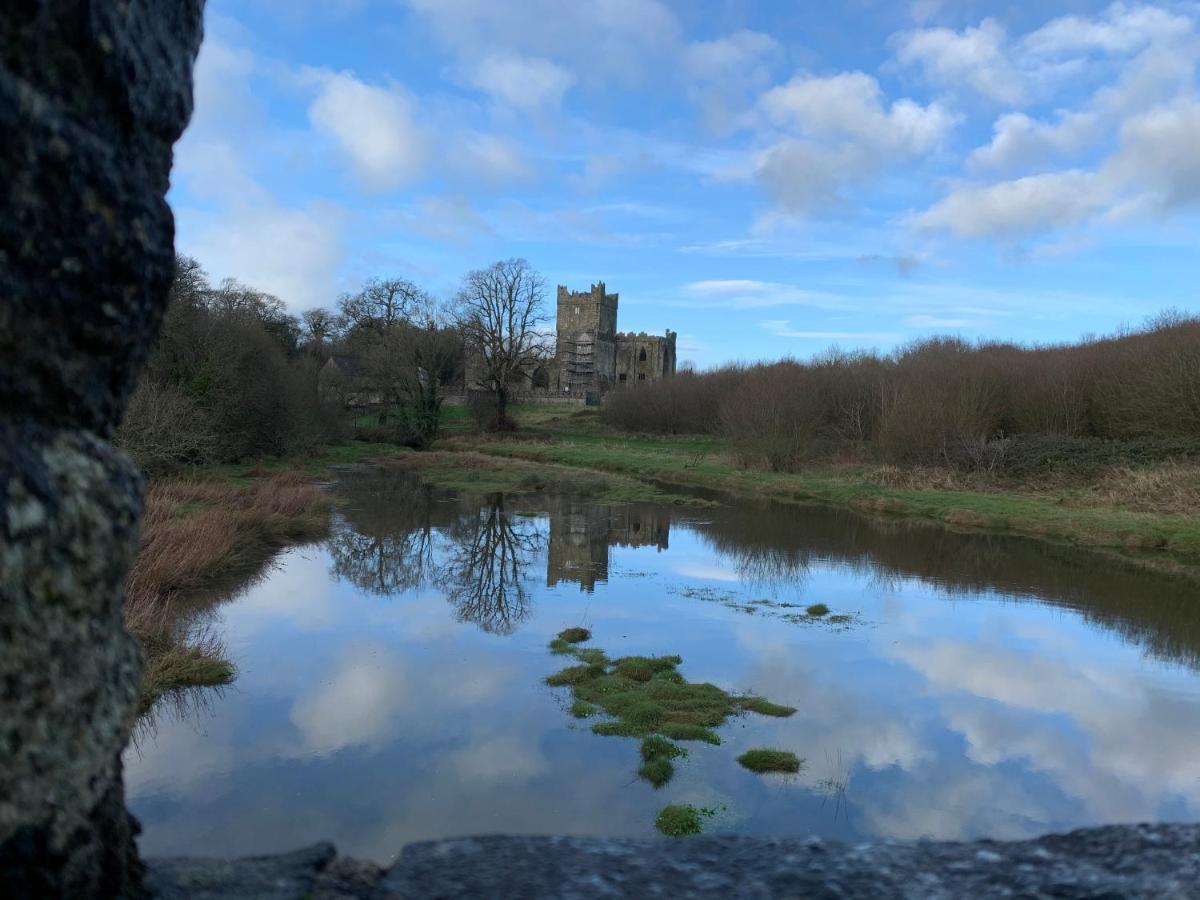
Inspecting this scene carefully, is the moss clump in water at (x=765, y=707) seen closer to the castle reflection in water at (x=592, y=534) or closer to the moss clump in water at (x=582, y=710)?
the moss clump in water at (x=582, y=710)

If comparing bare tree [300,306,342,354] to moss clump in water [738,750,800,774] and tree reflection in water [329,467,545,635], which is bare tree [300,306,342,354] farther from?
moss clump in water [738,750,800,774]

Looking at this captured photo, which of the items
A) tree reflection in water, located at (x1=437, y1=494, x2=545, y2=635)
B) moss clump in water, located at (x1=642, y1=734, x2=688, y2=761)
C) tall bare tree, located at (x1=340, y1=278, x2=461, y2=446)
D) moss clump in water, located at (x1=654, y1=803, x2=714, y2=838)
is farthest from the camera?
tall bare tree, located at (x1=340, y1=278, x2=461, y2=446)

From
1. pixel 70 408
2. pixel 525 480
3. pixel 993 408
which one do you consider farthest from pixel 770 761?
pixel 993 408

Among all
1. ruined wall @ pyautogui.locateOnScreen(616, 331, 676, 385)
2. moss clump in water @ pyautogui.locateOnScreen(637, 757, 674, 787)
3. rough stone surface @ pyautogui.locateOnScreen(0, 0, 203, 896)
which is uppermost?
ruined wall @ pyautogui.locateOnScreen(616, 331, 676, 385)

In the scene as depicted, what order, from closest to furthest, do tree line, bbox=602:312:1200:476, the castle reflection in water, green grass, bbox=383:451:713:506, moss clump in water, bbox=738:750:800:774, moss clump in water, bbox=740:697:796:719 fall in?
moss clump in water, bbox=738:750:800:774 < moss clump in water, bbox=740:697:796:719 < the castle reflection in water < tree line, bbox=602:312:1200:476 < green grass, bbox=383:451:713:506

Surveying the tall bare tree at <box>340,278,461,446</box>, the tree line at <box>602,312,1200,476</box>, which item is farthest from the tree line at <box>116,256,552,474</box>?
the tree line at <box>602,312,1200,476</box>

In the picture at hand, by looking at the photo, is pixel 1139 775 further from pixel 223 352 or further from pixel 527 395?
pixel 527 395

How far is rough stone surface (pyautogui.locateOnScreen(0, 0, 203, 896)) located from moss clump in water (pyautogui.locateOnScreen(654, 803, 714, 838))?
468 cm

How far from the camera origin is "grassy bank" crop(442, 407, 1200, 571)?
19.2 m

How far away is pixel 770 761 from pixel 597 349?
68599 mm

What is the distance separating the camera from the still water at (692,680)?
6.36 meters

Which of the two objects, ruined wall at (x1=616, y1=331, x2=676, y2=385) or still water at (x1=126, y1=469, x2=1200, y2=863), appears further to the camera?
ruined wall at (x1=616, y1=331, x2=676, y2=385)

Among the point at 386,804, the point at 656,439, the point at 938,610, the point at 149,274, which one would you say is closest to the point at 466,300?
the point at 656,439

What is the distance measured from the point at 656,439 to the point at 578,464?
1383 centimetres
